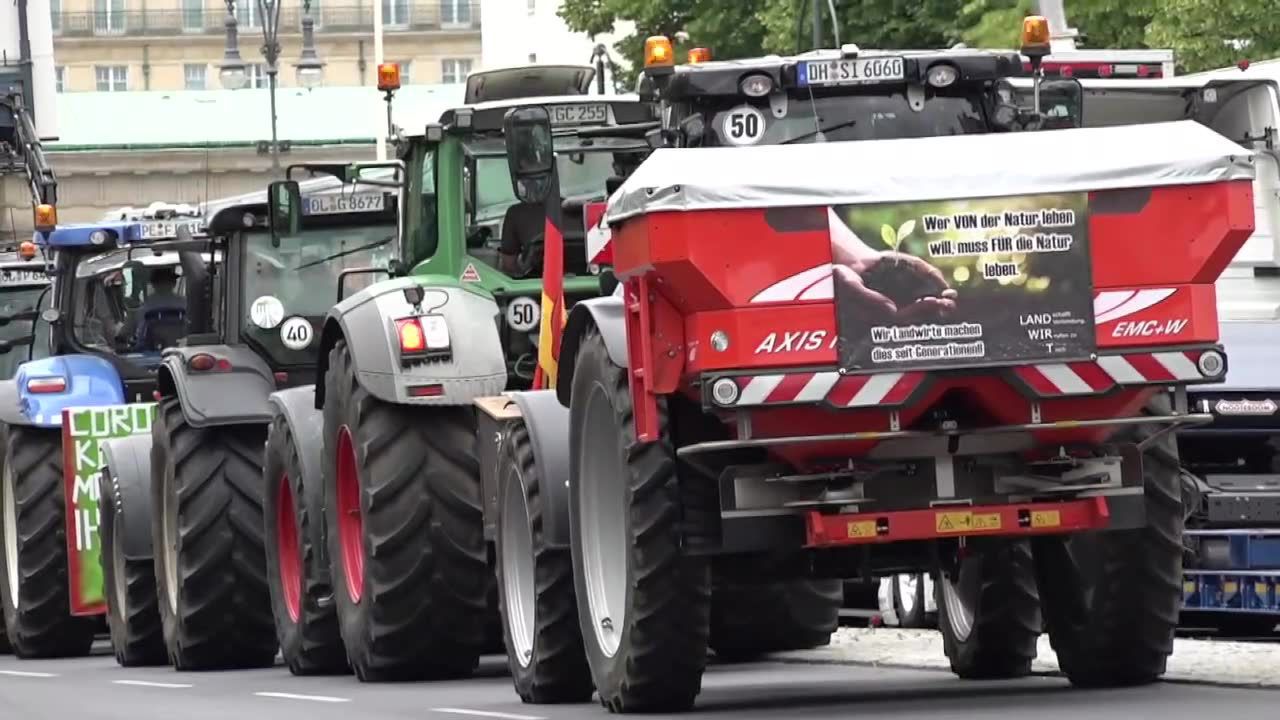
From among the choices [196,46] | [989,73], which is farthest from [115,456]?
[196,46]

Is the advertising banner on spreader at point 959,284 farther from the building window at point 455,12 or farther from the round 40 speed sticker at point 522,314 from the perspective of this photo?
the building window at point 455,12

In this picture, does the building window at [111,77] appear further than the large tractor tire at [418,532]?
Yes

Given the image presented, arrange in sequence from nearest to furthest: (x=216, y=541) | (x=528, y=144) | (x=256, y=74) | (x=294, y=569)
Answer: (x=528, y=144) → (x=294, y=569) → (x=216, y=541) → (x=256, y=74)

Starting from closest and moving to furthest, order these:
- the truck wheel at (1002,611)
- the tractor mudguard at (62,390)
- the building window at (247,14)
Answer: the truck wheel at (1002,611)
the tractor mudguard at (62,390)
the building window at (247,14)

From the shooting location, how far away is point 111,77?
137 m

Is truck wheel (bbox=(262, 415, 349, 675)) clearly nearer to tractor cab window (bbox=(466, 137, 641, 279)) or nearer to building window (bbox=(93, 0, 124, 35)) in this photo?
tractor cab window (bbox=(466, 137, 641, 279))

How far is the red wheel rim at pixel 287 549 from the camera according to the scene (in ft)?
65.4

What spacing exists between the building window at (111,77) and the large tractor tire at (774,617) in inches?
4631

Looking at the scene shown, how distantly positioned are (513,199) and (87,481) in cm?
634

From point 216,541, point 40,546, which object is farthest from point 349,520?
point 40,546

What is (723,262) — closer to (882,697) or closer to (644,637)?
(644,637)

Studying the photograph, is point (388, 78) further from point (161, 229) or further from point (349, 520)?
point (349, 520)

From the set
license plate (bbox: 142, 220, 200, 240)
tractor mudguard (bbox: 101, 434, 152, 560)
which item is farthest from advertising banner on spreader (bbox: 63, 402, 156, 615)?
license plate (bbox: 142, 220, 200, 240)

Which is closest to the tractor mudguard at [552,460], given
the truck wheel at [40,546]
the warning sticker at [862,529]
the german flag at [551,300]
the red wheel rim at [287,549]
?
the german flag at [551,300]
